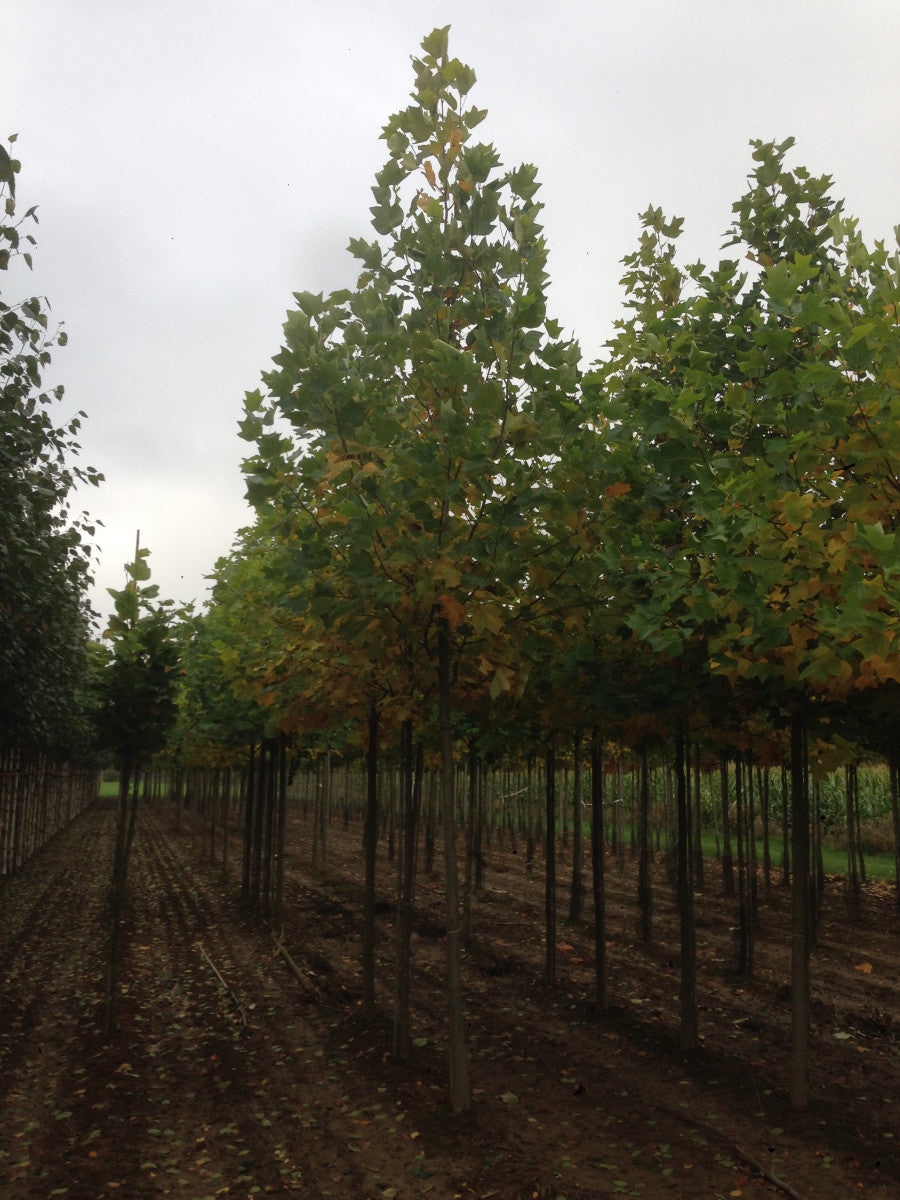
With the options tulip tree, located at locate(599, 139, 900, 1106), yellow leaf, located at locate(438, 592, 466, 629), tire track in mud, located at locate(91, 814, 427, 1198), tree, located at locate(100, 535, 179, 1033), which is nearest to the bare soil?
tire track in mud, located at locate(91, 814, 427, 1198)

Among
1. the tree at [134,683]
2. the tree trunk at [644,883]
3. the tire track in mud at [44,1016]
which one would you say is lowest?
the tire track in mud at [44,1016]

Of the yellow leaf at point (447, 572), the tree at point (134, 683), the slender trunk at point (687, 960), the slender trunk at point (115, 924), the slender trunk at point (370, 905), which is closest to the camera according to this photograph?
the yellow leaf at point (447, 572)

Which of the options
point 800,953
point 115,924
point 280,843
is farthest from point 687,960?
point 280,843

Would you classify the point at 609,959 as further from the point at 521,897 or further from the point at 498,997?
the point at 521,897

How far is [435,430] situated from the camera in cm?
567

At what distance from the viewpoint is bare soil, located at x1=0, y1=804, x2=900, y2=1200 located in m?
5.07

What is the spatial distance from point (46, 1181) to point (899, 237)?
7.34 metres

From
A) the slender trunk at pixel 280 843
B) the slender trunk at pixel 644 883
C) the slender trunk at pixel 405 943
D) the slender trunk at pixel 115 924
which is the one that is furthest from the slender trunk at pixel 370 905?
the slender trunk at pixel 644 883

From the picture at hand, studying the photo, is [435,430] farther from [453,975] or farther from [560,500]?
[453,975]

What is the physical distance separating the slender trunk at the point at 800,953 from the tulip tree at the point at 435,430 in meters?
2.22

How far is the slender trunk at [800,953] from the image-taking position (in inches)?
229

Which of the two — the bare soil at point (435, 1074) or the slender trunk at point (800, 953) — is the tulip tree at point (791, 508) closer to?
the slender trunk at point (800, 953)

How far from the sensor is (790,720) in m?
6.34

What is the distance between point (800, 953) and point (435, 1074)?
2.89 m
